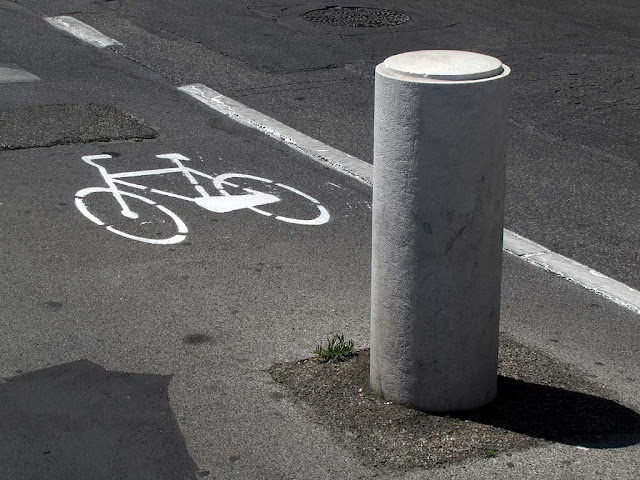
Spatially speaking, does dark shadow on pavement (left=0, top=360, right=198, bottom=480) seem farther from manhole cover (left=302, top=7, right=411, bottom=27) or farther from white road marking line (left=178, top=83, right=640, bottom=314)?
manhole cover (left=302, top=7, right=411, bottom=27)

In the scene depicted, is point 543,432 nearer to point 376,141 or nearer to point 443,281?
point 443,281

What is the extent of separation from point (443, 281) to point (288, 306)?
174 cm

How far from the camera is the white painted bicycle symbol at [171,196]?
7.03m

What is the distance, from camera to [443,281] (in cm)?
423

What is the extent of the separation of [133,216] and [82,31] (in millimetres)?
7028

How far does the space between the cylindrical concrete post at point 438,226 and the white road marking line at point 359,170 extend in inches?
79.8

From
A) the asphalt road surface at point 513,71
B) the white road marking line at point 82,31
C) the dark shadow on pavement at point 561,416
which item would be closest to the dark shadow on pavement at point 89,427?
the dark shadow on pavement at point 561,416

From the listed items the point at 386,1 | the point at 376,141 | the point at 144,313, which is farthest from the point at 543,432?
the point at 386,1

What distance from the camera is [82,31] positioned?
1333cm

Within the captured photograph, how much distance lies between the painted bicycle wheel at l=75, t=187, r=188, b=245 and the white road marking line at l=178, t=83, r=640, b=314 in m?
1.88

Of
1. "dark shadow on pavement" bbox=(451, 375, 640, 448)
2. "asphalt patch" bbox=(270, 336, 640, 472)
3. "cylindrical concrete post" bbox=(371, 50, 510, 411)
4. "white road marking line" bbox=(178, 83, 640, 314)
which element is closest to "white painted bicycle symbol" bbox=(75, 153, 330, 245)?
"white road marking line" bbox=(178, 83, 640, 314)

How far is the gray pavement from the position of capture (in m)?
4.21

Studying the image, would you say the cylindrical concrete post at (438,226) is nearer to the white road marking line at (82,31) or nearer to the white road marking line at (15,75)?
the white road marking line at (15,75)

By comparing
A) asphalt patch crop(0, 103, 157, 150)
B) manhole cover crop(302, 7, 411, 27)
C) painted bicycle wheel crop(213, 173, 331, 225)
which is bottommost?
painted bicycle wheel crop(213, 173, 331, 225)
